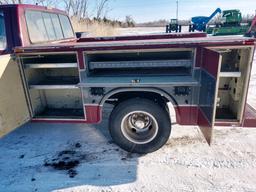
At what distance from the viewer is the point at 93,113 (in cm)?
309

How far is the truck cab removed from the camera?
264 cm

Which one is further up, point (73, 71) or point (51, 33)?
point (51, 33)

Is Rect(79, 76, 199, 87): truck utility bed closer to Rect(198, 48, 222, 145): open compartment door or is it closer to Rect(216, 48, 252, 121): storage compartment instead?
Rect(198, 48, 222, 145): open compartment door

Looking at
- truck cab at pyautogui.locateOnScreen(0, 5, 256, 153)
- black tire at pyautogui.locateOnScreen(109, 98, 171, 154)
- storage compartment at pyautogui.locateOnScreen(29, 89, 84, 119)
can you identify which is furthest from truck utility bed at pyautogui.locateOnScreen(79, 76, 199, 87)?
storage compartment at pyautogui.locateOnScreen(29, 89, 84, 119)

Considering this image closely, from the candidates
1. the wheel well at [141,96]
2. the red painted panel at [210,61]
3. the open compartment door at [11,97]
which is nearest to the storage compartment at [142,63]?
the red painted panel at [210,61]

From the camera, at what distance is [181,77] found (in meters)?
2.87

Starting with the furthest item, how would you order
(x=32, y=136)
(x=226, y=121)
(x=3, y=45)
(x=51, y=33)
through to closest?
(x=51, y=33) < (x=32, y=136) < (x=3, y=45) < (x=226, y=121)

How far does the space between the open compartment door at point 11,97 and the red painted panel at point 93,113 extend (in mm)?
982

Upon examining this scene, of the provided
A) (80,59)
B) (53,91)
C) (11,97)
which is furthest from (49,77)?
(80,59)

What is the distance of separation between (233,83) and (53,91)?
9.51 feet

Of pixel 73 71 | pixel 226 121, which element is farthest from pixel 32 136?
pixel 226 121

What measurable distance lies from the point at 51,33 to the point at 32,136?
2.02 metres

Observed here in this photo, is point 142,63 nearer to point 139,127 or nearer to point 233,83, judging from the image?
point 139,127

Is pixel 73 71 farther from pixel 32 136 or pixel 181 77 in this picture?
pixel 181 77
